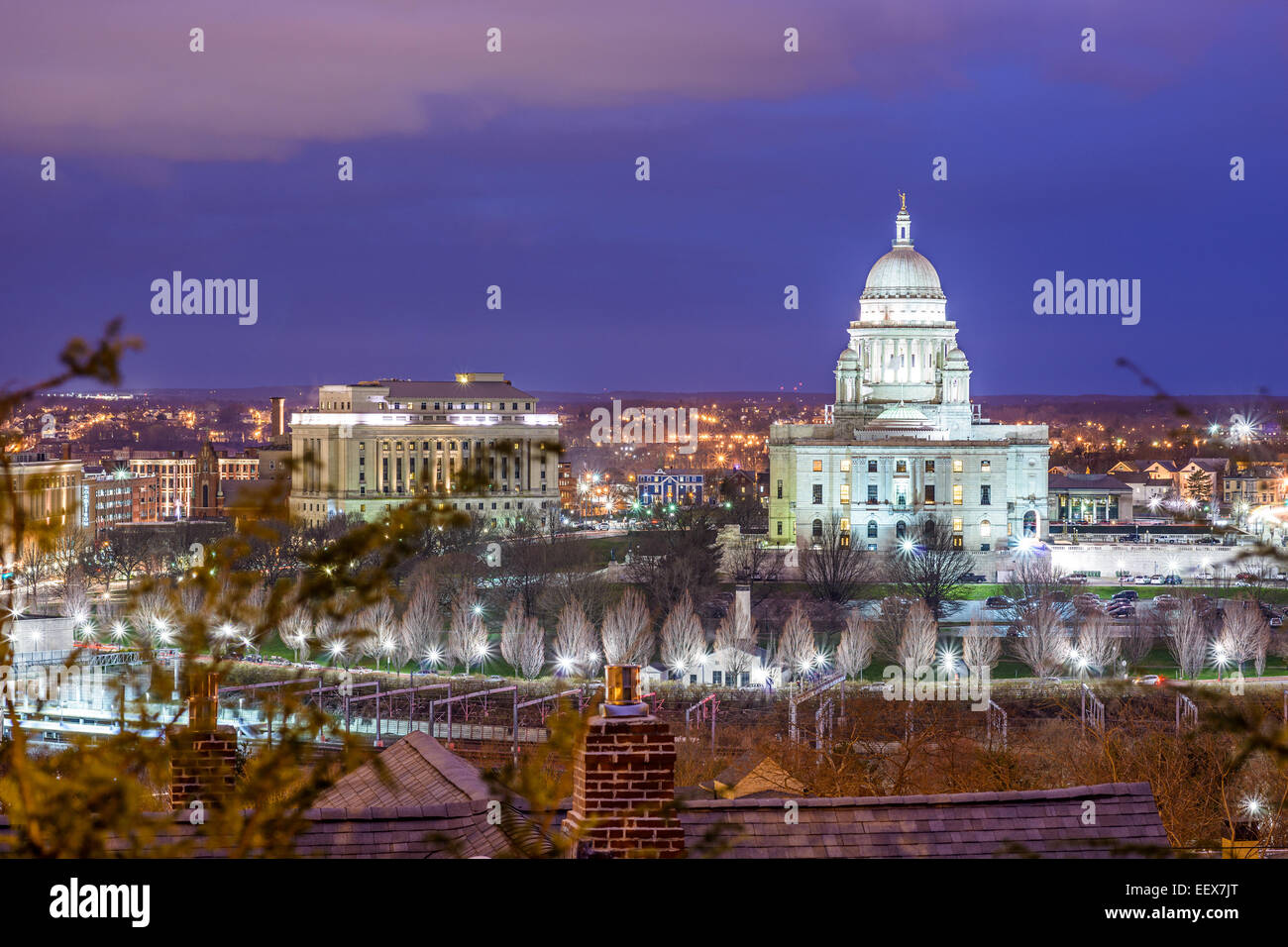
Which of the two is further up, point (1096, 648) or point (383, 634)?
point (383, 634)

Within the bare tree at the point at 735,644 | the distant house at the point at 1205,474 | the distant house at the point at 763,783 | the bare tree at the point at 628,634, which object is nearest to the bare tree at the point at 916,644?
the bare tree at the point at 735,644

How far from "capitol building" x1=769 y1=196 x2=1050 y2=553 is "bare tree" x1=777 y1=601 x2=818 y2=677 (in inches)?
1329

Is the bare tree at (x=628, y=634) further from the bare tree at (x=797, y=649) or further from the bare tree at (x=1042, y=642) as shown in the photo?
the bare tree at (x=1042, y=642)

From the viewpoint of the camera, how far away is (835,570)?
70.1m

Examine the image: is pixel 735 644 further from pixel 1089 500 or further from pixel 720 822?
pixel 1089 500

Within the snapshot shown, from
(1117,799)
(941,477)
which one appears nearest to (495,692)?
(1117,799)

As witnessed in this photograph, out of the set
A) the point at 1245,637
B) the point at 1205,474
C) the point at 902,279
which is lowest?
the point at 1245,637

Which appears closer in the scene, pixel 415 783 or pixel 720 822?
pixel 720 822

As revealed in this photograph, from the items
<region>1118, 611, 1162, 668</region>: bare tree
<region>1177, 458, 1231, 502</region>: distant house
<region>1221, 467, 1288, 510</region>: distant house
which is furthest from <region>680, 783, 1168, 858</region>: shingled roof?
<region>1177, 458, 1231, 502</region>: distant house

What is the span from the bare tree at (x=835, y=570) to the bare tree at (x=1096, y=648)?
614 inches

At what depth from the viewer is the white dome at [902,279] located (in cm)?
10844

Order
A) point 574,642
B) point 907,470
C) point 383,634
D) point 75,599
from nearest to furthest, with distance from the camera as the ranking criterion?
point 383,634, point 574,642, point 75,599, point 907,470

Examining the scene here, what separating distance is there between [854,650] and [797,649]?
1659 mm

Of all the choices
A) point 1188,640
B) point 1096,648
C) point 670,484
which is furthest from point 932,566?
point 670,484
